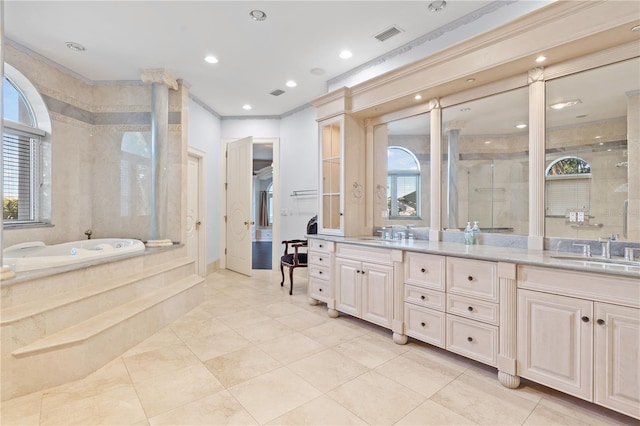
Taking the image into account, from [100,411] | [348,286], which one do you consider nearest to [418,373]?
[348,286]

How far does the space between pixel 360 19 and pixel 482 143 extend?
60.1 inches

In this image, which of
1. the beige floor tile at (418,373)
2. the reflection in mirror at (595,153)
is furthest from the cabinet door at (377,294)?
the reflection in mirror at (595,153)

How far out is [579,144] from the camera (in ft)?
7.02

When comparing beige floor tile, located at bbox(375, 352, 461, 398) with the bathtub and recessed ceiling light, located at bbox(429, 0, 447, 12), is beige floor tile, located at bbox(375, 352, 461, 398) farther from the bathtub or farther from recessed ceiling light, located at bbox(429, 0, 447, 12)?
recessed ceiling light, located at bbox(429, 0, 447, 12)

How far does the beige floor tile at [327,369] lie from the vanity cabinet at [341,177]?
1459mm

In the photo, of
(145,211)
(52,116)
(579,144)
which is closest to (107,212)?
(145,211)

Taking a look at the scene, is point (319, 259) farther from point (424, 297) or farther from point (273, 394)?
point (273, 394)

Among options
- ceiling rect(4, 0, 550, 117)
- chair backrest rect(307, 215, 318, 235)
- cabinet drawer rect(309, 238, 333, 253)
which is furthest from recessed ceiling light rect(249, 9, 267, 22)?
chair backrest rect(307, 215, 318, 235)

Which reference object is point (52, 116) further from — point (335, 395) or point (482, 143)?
point (482, 143)

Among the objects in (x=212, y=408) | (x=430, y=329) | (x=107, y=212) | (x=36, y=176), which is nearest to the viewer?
(x=212, y=408)

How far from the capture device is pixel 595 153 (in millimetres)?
2084

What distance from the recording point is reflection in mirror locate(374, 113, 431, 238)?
3.04 metres

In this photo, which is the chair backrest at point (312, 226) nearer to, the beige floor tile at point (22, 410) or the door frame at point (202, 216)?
the door frame at point (202, 216)

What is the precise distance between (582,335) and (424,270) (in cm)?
97
